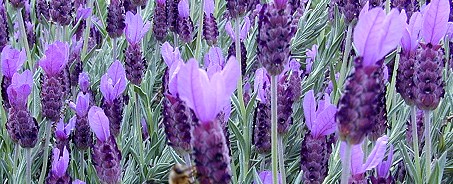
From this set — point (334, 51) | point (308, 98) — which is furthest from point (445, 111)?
point (308, 98)

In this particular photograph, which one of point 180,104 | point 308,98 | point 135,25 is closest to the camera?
point 180,104

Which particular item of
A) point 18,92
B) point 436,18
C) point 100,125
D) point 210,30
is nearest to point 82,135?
point 18,92

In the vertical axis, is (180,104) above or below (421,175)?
above

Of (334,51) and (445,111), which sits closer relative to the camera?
(445,111)

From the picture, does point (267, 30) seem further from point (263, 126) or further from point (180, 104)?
point (263, 126)

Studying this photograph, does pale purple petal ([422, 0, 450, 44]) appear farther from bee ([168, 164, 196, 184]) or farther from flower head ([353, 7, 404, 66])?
bee ([168, 164, 196, 184])

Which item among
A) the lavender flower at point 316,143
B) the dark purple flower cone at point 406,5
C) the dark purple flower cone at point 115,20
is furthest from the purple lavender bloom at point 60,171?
the dark purple flower cone at point 406,5

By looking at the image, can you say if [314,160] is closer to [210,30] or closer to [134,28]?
[134,28]
